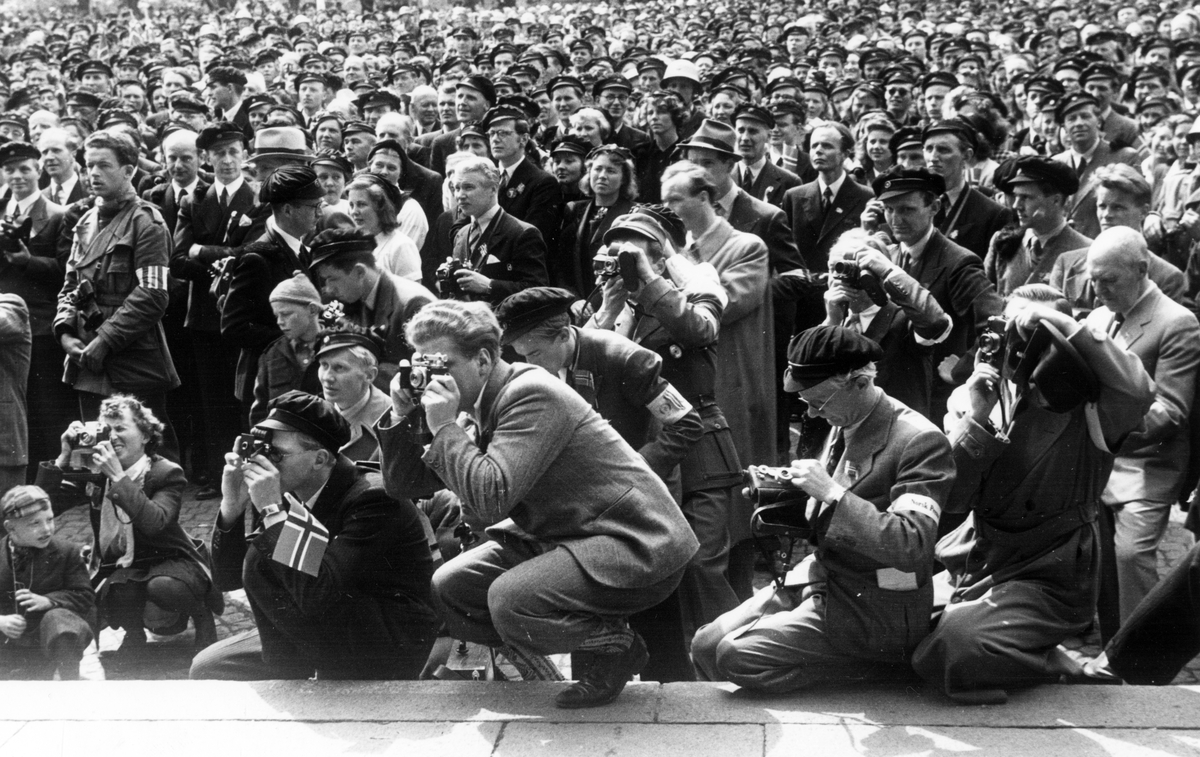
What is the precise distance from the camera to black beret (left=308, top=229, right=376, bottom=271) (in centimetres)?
590

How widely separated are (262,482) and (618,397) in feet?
4.39

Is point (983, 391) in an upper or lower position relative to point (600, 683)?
upper

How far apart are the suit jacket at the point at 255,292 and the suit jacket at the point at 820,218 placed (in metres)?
2.96

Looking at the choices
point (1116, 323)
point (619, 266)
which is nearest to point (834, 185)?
point (1116, 323)

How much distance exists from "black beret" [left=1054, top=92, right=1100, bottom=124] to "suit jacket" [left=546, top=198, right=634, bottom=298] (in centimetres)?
313

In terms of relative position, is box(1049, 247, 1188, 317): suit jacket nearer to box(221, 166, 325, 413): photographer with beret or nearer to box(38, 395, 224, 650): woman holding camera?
box(221, 166, 325, 413): photographer with beret

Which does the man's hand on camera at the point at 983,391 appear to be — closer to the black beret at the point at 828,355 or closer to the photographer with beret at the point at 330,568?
the black beret at the point at 828,355

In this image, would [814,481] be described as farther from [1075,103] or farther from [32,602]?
[1075,103]

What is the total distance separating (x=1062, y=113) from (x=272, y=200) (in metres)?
5.08

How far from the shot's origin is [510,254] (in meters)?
6.92

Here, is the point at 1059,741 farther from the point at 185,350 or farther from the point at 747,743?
the point at 185,350

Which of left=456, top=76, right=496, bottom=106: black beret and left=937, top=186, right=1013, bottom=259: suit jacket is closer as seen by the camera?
left=937, top=186, right=1013, bottom=259: suit jacket

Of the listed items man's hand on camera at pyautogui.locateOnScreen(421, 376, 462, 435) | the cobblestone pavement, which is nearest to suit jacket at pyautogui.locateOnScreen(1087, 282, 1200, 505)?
the cobblestone pavement

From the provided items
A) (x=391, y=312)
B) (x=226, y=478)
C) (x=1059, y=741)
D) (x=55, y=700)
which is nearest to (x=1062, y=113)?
(x=391, y=312)
